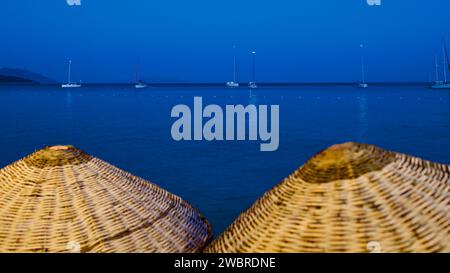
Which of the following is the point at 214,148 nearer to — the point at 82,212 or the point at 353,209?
the point at 82,212

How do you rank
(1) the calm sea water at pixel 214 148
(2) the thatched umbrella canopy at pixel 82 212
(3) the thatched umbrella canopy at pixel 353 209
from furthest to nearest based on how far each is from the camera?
(1) the calm sea water at pixel 214 148, (2) the thatched umbrella canopy at pixel 82 212, (3) the thatched umbrella canopy at pixel 353 209

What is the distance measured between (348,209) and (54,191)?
2106mm

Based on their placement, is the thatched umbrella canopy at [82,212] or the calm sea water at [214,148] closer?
the thatched umbrella canopy at [82,212]

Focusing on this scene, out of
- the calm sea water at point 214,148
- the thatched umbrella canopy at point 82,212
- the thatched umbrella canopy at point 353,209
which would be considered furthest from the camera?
the calm sea water at point 214,148

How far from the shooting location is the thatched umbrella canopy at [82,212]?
2.94 meters

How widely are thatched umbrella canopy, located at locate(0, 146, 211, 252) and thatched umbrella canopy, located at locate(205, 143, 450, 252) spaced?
33.1 inches

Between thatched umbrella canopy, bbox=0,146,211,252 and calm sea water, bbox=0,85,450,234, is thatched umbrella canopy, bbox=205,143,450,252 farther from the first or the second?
calm sea water, bbox=0,85,450,234

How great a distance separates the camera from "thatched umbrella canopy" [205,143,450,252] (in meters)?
2.04

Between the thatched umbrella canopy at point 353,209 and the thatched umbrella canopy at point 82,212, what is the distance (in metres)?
0.84

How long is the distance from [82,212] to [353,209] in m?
1.88

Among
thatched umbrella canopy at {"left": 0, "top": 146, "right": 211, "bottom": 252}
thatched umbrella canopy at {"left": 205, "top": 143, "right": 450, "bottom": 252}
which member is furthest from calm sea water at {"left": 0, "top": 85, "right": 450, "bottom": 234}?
thatched umbrella canopy at {"left": 205, "top": 143, "right": 450, "bottom": 252}

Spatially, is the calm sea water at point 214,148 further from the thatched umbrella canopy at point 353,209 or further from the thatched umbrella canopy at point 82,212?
the thatched umbrella canopy at point 353,209

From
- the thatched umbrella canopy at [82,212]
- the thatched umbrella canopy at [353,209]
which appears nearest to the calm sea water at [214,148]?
the thatched umbrella canopy at [82,212]
